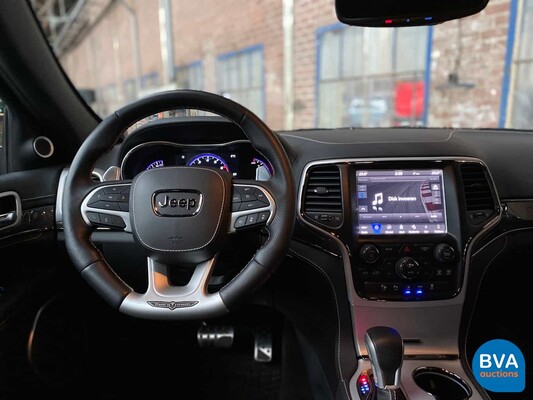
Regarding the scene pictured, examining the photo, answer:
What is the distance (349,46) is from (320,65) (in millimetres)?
403

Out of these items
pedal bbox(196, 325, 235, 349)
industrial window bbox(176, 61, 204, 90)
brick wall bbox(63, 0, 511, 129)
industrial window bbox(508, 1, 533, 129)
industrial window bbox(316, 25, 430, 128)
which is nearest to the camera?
pedal bbox(196, 325, 235, 349)

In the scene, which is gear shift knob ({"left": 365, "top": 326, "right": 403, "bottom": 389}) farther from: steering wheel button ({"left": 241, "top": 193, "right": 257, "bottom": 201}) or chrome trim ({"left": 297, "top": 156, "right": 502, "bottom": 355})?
steering wheel button ({"left": 241, "top": 193, "right": 257, "bottom": 201})

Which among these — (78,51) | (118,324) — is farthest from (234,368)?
(78,51)

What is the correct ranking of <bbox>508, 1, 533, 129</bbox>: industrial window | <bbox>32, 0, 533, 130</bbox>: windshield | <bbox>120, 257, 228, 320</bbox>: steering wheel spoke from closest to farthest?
<bbox>120, 257, 228, 320</bbox>: steering wheel spoke, <bbox>508, 1, 533, 129</bbox>: industrial window, <bbox>32, 0, 533, 130</bbox>: windshield

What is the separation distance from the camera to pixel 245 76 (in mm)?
5992

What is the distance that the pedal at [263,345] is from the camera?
1856mm

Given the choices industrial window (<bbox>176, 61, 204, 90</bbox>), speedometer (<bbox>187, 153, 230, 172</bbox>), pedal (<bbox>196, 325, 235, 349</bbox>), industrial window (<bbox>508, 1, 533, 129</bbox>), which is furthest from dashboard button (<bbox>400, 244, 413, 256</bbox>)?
industrial window (<bbox>176, 61, 204, 90</bbox>)

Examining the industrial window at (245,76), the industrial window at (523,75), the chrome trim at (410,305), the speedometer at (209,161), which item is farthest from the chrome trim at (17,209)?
the industrial window at (245,76)

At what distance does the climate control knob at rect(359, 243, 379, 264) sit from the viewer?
4.55ft

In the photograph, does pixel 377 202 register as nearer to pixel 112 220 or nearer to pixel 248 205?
pixel 248 205

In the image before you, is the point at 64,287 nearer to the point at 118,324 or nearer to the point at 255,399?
the point at 118,324

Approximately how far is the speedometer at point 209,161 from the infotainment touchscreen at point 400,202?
409mm

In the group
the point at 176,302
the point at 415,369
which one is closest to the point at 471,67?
the point at 415,369

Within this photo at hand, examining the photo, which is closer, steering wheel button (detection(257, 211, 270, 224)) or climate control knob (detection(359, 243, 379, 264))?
steering wheel button (detection(257, 211, 270, 224))
